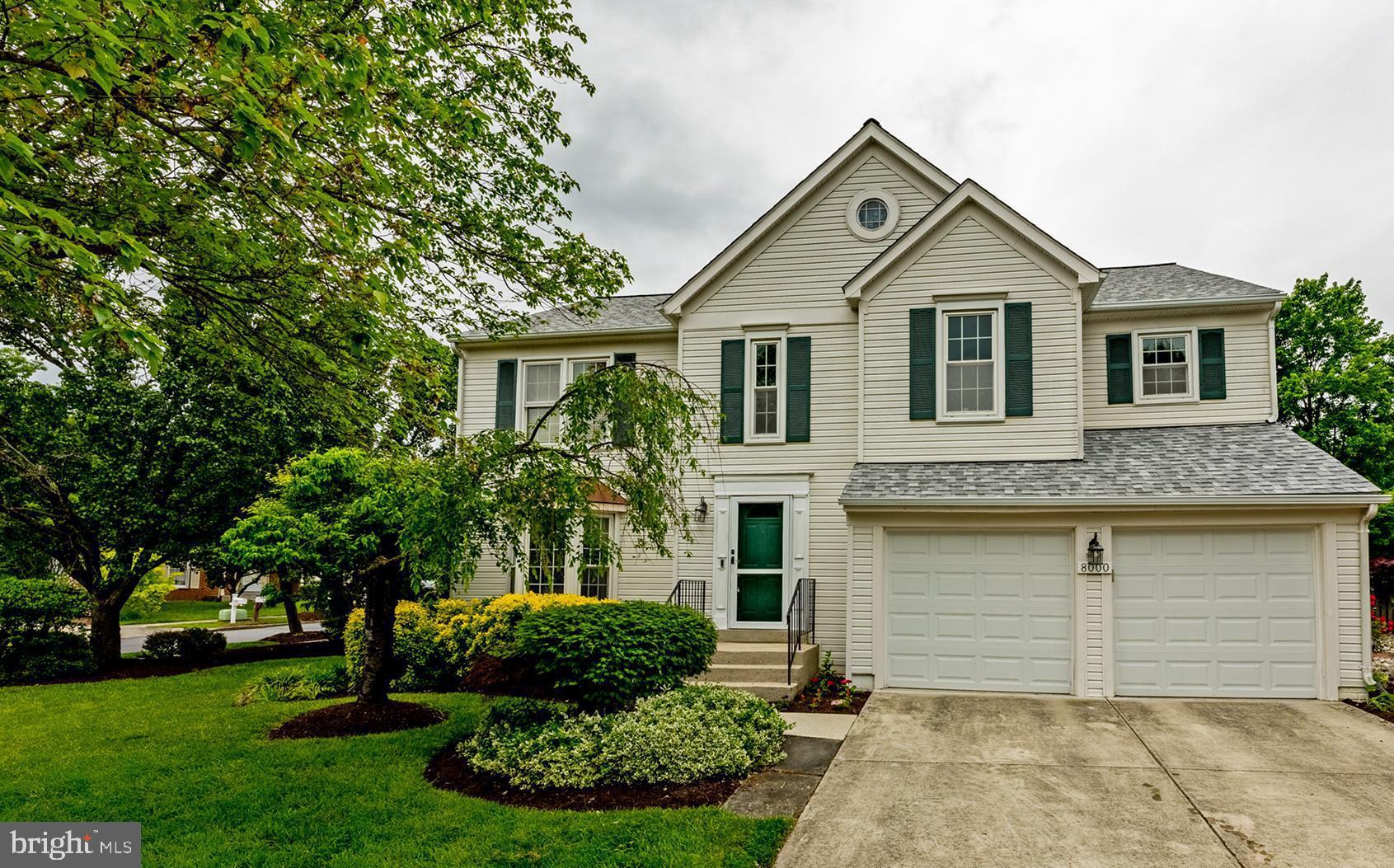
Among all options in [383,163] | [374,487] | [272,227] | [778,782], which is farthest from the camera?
[374,487]

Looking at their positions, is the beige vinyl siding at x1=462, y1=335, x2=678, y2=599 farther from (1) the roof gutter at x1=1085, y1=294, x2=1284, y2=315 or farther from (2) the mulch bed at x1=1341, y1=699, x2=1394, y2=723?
(2) the mulch bed at x1=1341, y1=699, x2=1394, y2=723

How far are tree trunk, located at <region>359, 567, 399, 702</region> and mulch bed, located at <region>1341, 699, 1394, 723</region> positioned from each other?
11.2 metres

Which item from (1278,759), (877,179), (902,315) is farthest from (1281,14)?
(1278,759)

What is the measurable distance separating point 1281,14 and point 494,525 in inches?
518

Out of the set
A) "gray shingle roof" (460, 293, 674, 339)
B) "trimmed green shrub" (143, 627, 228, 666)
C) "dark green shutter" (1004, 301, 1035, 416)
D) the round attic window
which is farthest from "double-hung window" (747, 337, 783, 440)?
"trimmed green shrub" (143, 627, 228, 666)

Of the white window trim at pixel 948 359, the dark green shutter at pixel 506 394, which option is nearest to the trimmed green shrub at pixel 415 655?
the dark green shutter at pixel 506 394

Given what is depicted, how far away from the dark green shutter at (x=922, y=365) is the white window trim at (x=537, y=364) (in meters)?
5.39

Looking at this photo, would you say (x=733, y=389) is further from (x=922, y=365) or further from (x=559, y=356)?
(x=559, y=356)

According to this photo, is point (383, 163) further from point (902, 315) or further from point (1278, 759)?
point (1278, 759)

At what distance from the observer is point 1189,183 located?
18344 millimetres

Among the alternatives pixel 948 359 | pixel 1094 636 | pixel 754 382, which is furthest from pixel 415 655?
pixel 1094 636

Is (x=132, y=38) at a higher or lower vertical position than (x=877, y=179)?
lower

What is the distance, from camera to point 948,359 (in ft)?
38.6

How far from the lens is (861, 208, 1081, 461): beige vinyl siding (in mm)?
11266
